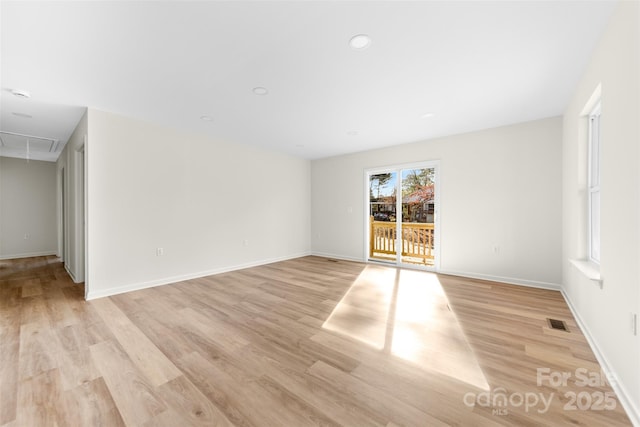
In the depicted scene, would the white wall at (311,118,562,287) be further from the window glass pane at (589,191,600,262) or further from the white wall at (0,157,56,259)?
the white wall at (0,157,56,259)

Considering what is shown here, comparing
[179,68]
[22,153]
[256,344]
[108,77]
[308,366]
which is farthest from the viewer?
[22,153]

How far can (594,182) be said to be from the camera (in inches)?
95.8

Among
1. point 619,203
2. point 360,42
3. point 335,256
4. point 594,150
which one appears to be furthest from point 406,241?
point 360,42

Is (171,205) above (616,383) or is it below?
above

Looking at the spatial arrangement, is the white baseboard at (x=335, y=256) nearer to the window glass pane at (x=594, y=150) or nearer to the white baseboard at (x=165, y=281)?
the white baseboard at (x=165, y=281)

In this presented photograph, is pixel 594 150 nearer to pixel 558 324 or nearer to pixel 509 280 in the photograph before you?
pixel 558 324

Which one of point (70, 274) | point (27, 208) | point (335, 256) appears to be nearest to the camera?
point (70, 274)

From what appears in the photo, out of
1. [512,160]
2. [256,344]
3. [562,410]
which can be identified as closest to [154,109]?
[256,344]

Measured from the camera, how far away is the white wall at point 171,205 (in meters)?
3.30

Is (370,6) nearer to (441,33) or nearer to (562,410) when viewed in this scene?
(441,33)

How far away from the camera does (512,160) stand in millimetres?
3793

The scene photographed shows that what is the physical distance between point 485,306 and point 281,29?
3477 mm

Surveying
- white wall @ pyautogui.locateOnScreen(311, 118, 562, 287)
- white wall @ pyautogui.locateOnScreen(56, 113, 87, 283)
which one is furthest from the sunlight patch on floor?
white wall @ pyautogui.locateOnScreen(56, 113, 87, 283)

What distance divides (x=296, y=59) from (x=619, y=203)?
2.55 meters
